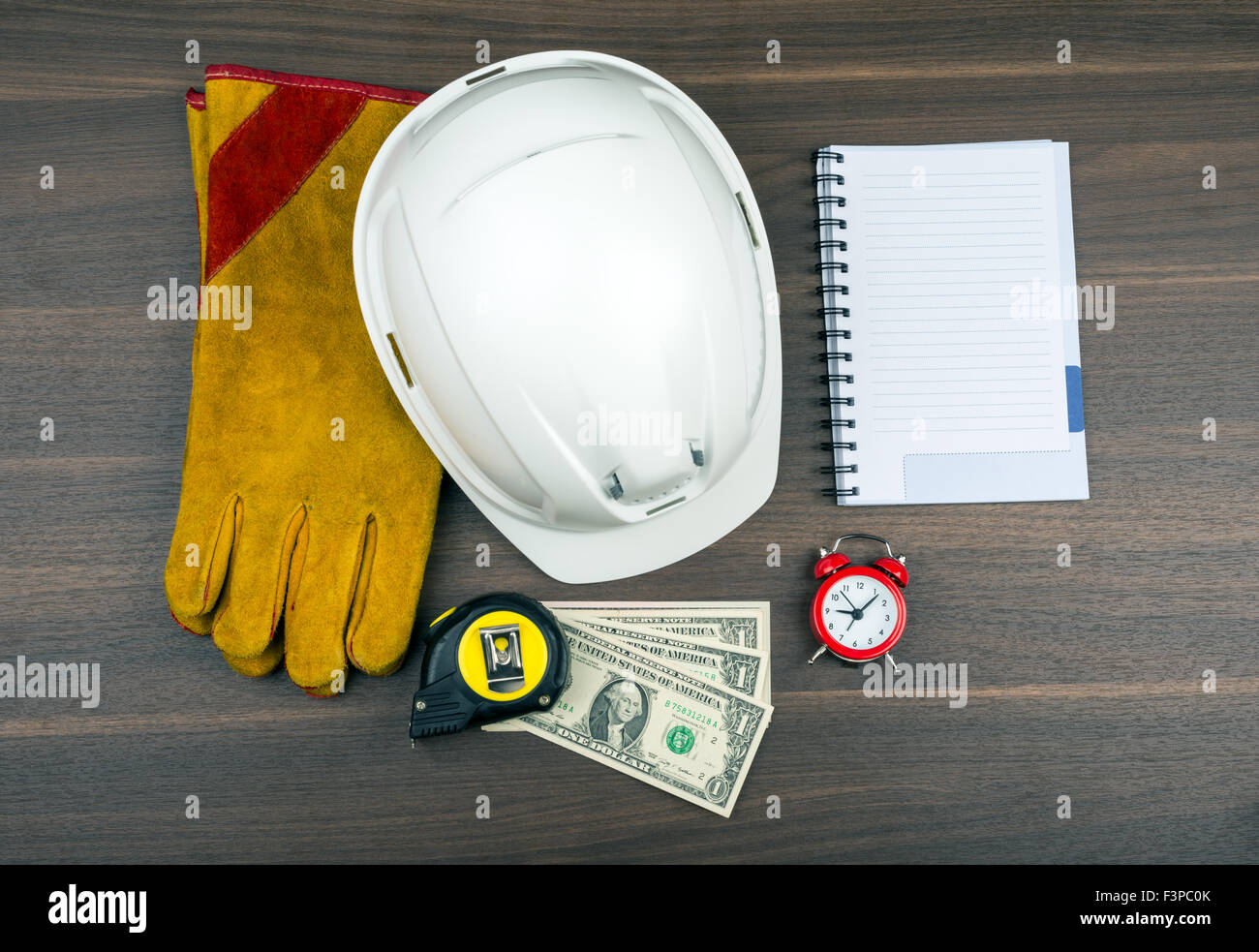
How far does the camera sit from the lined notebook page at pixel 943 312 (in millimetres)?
884

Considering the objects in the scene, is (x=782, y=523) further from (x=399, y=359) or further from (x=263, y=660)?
(x=263, y=660)

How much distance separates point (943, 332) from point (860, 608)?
0.32 m

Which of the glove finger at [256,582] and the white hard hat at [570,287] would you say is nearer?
the white hard hat at [570,287]

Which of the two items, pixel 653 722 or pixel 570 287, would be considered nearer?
pixel 570 287

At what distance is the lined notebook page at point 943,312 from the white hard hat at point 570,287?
143 millimetres

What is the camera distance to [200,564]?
83 centimetres

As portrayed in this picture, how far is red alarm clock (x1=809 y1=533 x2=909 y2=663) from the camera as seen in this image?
846mm

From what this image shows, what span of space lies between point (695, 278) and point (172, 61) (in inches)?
26.3

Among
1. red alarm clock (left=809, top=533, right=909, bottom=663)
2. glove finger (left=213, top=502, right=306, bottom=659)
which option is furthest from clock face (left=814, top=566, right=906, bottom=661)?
glove finger (left=213, top=502, right=306, bottom=659)

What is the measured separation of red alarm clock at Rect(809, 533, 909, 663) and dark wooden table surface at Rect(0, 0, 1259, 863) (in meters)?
0.04

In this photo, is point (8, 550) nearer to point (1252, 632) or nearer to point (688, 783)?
point (688, 783)

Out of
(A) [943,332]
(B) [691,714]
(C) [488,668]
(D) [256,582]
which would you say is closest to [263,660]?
(D) [256,582]

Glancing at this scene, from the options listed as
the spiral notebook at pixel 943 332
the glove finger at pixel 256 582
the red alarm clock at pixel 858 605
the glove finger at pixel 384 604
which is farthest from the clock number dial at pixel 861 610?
the glove finger at pixel 256 582

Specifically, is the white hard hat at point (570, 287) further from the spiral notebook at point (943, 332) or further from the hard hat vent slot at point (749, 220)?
the spiral notebook at point (943, 332)
